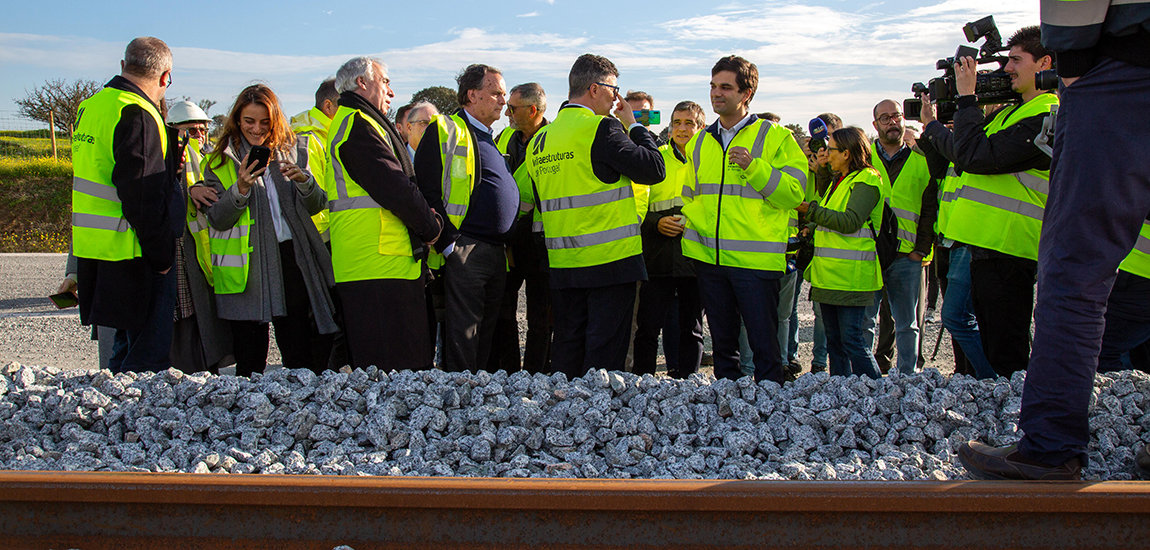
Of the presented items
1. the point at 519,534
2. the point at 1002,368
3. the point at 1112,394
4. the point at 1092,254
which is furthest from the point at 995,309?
the point at 519,534

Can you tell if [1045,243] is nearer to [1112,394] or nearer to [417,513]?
[1112,394]

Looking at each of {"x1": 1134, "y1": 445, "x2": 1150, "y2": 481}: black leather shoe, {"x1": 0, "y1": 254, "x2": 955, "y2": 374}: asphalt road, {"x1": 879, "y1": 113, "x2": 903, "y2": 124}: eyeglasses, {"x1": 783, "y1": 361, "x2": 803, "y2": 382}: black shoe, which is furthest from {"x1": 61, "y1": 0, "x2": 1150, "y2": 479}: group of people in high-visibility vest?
{"x1": 0, "y1": 254, "x2": 955, "y2": 374}: asphalt road

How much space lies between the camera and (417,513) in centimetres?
253

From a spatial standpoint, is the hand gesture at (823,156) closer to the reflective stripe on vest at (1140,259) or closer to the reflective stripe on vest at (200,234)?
the reflective stripe on vest at (1140,259)

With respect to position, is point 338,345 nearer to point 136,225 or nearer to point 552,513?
point 136,225

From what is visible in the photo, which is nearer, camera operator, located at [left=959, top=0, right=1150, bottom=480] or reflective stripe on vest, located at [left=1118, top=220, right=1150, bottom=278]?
camera operator, located at [left=959, top=0, right=1150, bottom=480]


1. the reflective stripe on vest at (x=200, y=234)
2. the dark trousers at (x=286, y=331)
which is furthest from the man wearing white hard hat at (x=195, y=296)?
the dark trousers at (x=286, y=331)

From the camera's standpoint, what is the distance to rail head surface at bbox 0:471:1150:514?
2.42 meters

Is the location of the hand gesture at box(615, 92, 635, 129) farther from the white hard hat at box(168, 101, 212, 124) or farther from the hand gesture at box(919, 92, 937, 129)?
the white hard hat at box(168, 101, 212, 124)

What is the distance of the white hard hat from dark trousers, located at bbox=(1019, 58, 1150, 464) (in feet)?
17.1

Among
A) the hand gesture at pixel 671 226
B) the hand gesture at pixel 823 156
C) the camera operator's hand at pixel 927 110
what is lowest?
the hand gesture at pixel 671 226

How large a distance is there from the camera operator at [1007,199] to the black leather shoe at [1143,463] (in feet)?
3.98

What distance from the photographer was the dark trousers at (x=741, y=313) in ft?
15.2

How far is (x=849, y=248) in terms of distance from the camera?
5168mm
